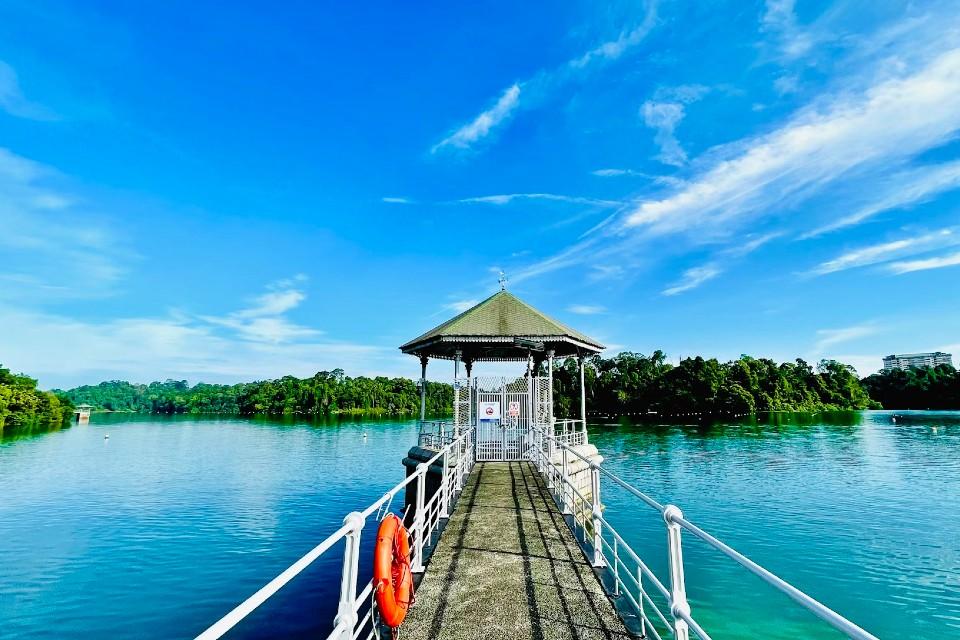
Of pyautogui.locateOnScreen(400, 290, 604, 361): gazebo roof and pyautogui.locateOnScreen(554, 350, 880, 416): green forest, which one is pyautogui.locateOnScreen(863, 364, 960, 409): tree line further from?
pyautogui.locateOnScreen(400, 290, 604, 361): gazebo roof

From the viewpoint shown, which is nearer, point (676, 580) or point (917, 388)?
point (676, 580)

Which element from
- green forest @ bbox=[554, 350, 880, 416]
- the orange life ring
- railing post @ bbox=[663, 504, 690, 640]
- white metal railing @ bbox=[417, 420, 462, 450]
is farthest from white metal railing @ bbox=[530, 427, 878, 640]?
green forest @ bbox=[554, 350, 880, 416]

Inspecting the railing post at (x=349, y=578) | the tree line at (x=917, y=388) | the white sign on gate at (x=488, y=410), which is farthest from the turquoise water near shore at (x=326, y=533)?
the tree line at (x=917, y=388)

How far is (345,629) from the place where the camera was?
291 cm

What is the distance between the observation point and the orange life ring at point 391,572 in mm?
3732

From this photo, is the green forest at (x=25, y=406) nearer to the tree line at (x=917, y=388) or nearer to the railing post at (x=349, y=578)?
the railing post at (x=349, y=578)

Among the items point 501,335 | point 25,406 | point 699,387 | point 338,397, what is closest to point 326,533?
point 501,335

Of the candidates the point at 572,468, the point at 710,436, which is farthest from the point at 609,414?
the point at 572,468

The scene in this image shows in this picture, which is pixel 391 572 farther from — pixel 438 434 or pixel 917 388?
pixel 917 388

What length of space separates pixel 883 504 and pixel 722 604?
1210 cm

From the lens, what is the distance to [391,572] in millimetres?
3961

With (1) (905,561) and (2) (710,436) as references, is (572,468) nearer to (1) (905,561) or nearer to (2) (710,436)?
(1) (905,561)

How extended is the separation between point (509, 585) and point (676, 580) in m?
2.31

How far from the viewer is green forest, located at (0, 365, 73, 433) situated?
59.7 metres
